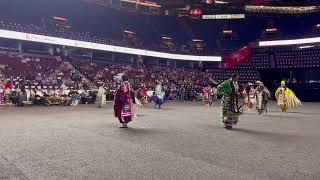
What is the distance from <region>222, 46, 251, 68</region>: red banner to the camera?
45.4 meters

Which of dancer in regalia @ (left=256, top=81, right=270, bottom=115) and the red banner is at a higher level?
the red banner

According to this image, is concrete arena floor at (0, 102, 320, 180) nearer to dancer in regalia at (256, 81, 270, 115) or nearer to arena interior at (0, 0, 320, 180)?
arena interior at (0, 0, 320, 180)

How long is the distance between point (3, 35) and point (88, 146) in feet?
88.5

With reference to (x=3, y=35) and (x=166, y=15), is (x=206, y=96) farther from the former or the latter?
(x=166, y=15)

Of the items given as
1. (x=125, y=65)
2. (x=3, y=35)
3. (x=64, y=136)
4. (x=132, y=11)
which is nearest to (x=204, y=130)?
(x=64, y=136)

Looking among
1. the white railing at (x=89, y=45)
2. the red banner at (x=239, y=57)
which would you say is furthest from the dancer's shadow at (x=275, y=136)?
the red banner at (x=239, y=57)

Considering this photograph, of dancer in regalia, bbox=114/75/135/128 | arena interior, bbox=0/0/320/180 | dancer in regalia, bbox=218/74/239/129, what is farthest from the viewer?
dancer in regalia, bbox=114/75/135/128

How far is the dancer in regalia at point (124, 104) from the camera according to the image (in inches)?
428

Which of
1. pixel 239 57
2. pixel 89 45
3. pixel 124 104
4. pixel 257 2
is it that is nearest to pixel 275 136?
pixel 124 104

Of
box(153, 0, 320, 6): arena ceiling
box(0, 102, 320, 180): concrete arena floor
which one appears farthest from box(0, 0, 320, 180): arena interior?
box(153, 0, 320, 6): arena ceiling

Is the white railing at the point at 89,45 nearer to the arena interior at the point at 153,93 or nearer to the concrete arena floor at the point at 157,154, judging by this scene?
the arena interior at the point at 153,93

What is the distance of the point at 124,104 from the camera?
437 inches

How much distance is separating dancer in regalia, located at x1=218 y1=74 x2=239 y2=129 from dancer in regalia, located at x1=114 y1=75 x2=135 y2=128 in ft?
9.55

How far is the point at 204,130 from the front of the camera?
10078 mm
